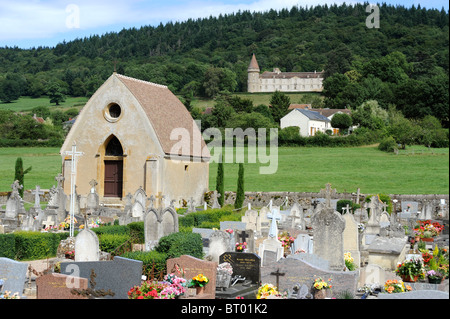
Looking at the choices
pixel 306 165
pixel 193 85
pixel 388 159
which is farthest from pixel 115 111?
pixel 193 85

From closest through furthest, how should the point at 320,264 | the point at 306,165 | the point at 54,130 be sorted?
the point at 320,264 < the point at 306,165 < the point at 54,130

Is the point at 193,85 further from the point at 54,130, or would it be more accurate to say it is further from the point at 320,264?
the point at 320,264

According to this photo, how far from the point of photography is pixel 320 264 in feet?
44.6

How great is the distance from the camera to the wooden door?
32500mm

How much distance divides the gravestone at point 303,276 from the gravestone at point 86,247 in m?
4.69

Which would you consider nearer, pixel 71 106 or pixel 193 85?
pixel 71 106

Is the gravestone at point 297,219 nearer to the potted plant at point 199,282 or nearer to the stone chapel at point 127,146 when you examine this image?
the stone chapel at point 127,146

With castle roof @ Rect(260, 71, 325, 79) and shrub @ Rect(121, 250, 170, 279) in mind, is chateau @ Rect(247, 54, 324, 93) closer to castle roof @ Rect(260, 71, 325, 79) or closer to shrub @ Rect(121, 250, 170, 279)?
castle roof @ Rect(260, 71, 325, 79)

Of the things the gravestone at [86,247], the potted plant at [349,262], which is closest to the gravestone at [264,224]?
the potted plant at [349,262]

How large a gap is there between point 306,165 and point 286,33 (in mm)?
136566

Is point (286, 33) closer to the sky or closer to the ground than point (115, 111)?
closer to the sky

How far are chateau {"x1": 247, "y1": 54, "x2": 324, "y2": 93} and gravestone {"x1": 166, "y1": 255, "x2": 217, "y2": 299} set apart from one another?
481 ft

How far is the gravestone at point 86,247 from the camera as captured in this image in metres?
14.5

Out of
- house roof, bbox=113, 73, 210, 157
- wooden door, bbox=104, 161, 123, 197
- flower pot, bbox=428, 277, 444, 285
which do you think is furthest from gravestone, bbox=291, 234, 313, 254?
wooden door, bbox=104, 161, 123, 197
